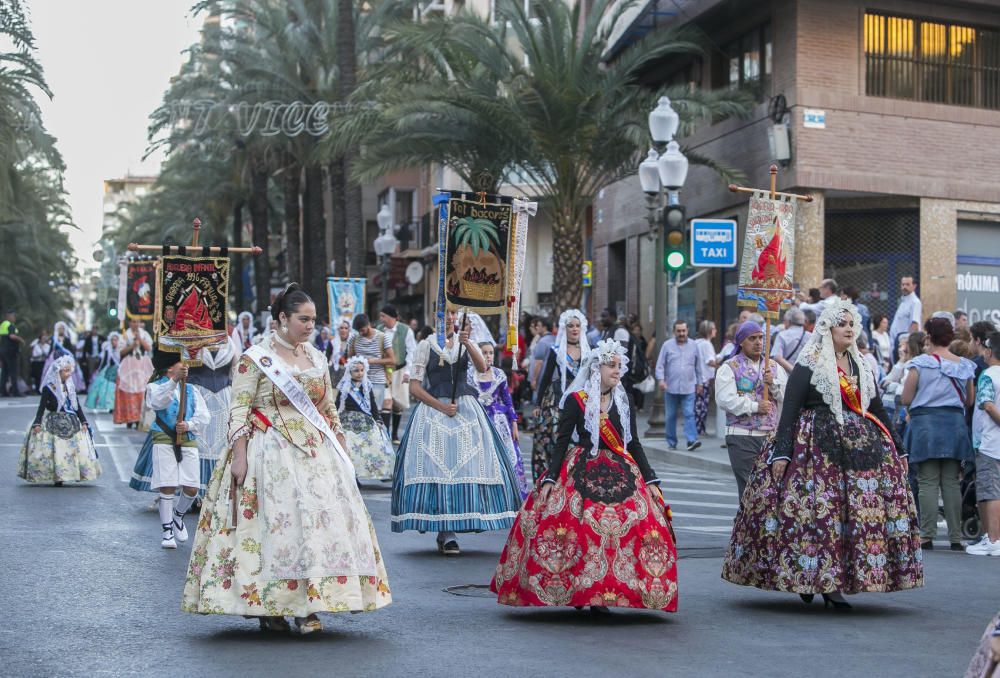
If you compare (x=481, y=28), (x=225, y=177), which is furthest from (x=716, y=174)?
(x=225, y=177)

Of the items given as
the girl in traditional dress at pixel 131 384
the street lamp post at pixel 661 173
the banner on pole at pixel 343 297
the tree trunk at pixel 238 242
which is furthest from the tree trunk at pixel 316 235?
the tree trunk at pixel 238 242

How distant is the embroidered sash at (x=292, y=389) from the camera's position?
7.79m

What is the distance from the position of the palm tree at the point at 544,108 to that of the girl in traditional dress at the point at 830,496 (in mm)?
17095

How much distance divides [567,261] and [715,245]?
6.94 meters

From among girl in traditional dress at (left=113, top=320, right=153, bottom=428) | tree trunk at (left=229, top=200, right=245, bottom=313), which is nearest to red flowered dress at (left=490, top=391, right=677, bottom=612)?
girl in traditional dress at (left=113, top=320, right=153, bottom=428)

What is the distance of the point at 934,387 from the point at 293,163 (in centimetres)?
3422

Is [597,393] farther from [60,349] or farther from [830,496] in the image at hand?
[60,349]

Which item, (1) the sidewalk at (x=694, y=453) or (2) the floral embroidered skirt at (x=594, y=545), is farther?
(1) the sidewalk at (x=694, y=453)

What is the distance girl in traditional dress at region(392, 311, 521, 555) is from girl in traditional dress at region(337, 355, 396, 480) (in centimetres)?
467

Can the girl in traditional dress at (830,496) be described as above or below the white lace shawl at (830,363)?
below

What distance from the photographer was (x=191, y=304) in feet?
43.2

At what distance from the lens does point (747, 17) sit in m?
27.3

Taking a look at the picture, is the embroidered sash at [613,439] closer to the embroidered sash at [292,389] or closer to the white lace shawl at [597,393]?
the white lace shawl at [597,393]

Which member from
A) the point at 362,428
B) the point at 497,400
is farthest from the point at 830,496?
the point at 362,428
